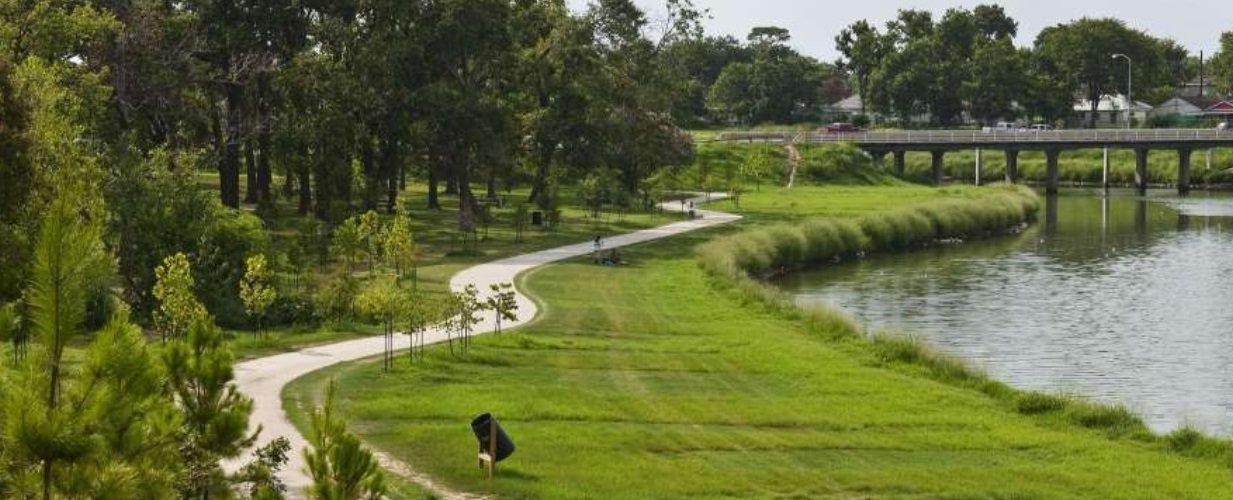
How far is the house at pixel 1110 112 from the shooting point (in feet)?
496

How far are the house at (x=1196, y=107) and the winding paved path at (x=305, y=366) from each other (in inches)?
4446

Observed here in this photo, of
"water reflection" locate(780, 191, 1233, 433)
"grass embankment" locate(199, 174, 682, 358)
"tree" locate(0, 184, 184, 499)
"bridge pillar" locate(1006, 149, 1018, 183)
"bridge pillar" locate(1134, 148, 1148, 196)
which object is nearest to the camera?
"tree" locate(0, 184, 184, 499)

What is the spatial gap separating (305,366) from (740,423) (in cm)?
909

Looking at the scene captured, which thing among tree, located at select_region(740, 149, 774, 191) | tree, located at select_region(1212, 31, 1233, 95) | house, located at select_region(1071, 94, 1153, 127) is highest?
tree, located at select_region(1212, 31, 1233, 95)

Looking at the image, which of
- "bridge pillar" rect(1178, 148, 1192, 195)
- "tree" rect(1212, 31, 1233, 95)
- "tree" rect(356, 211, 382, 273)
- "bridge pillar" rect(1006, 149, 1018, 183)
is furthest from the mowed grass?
"tree" rect(1212, 31, 1233, 95)

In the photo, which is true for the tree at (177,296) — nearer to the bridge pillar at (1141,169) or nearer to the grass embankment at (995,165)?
the grass embankment at (995,165)

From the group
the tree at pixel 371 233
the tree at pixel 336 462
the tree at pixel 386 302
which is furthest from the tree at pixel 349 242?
the tree at pixel 336 462

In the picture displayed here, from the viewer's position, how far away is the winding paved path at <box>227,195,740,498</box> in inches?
816

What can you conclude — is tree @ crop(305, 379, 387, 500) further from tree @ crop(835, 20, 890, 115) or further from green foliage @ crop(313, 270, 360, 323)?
tree @ crop(835, 20, 890, 115)

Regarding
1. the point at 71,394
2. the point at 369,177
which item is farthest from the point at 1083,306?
the point at 71,394

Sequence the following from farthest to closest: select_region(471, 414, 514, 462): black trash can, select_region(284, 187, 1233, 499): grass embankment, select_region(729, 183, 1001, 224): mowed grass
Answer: select_region(729, 183, 1001, 224): mowed grass
select_region(284, 187, 1233, 499): grass embankment
select_region(471, 414, 514, 462): black trash can

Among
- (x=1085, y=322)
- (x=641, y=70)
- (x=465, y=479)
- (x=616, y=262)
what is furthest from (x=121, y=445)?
(x=641, y=70)

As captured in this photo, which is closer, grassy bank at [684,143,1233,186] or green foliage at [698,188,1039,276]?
green foliage at [698,188,1039,276]

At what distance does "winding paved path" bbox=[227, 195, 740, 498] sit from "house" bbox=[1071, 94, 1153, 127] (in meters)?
111
